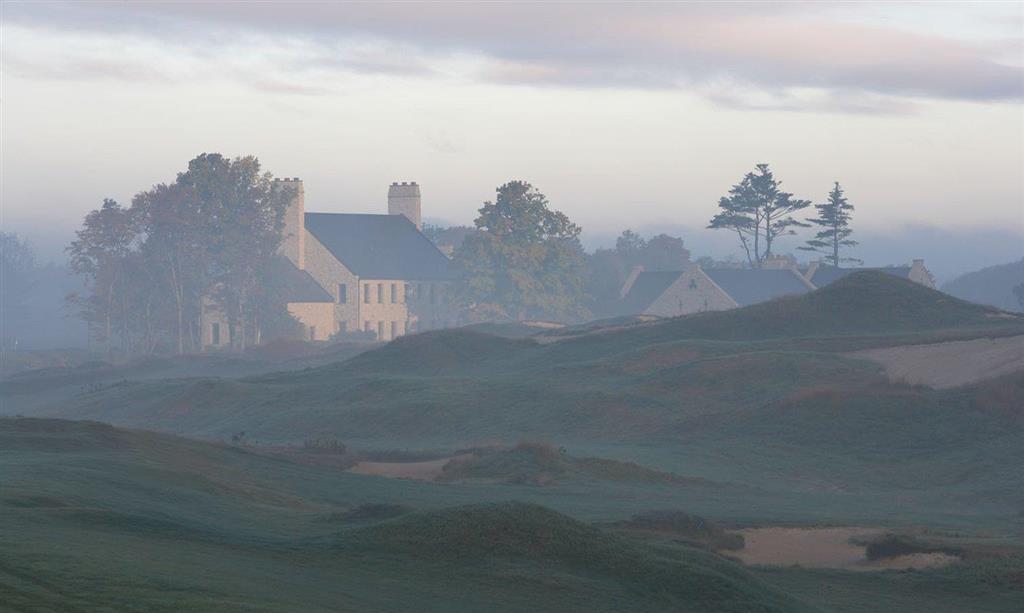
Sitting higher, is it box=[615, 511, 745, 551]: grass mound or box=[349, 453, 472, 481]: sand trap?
box=[615, 511, 745, 551]: grass mound

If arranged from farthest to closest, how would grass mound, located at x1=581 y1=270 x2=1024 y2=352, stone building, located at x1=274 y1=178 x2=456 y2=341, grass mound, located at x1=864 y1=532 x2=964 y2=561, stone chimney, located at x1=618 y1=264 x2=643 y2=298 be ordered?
stone chimney, located at x1=618 y1=264 x2=643 y2=298, stone building, located at x1=274 y1=178 x2=456 y2=341, grass mound, located at x1=581 y1=270 x2=1024 y2=352, grass mound, located at x1=864 y1=532 x2=964 y2=561

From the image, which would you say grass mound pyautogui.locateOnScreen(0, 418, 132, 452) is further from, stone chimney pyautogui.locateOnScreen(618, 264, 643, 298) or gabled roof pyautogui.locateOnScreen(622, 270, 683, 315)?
stone chimney pyautogui.locateOnScreen(618, 264, 643, 298)

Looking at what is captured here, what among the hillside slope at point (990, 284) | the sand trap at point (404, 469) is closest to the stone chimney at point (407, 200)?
the hillside slope at point (990, 284)

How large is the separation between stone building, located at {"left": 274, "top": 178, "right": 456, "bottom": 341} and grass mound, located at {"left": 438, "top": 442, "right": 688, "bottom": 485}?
8102 cm

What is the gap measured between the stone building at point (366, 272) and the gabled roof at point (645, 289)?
17.2 m

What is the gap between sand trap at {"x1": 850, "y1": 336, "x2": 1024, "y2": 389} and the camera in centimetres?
5675

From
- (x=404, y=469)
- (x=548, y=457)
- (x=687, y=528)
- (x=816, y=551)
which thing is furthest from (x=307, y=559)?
(x=404, y=469)

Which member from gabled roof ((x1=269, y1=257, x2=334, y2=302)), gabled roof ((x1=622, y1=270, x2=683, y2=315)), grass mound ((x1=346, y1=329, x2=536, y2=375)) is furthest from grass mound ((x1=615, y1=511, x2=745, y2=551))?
gabled roof ((x1=622, y1=270, x2=683, y2=315))

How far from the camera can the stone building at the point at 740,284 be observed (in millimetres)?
119562

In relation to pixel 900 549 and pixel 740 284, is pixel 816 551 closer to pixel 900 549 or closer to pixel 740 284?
pixel 900 549

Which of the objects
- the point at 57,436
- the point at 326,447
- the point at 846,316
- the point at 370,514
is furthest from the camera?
the point at 846,316

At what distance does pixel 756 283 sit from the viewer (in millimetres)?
124375

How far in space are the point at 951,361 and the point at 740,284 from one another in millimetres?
63983

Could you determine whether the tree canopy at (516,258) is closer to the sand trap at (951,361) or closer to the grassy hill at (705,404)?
the grassy hill at (705,404)
